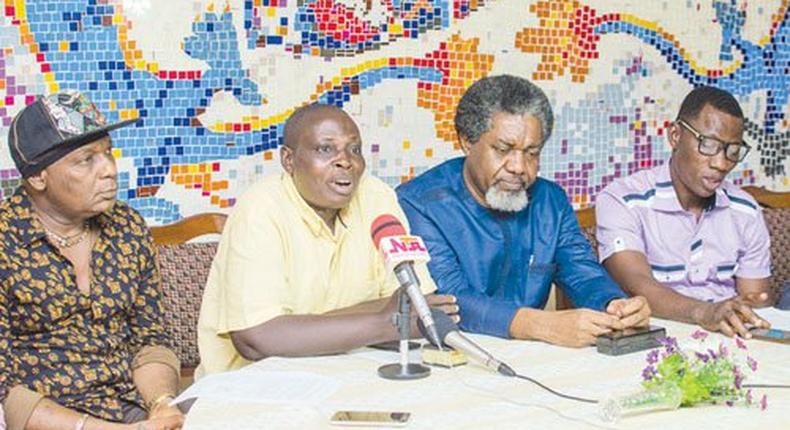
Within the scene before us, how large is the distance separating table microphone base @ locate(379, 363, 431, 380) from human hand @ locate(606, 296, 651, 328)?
2.02 feet

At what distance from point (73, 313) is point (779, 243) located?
3019 millimetres

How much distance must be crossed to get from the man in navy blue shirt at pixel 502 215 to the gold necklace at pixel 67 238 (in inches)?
39.6

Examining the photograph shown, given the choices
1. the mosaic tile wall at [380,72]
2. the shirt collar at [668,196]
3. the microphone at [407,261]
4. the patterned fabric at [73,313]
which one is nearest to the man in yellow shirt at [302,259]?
the patterned fabric at [73,313]

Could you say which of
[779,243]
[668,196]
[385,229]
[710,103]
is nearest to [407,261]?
[385,229]

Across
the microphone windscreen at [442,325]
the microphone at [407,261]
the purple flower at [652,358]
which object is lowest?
the microphone windscreen at [442,325]

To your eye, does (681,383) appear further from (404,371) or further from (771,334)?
(771,334)

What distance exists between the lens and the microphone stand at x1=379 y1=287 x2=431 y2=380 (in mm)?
2588

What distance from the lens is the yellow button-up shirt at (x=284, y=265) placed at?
9.84 ft

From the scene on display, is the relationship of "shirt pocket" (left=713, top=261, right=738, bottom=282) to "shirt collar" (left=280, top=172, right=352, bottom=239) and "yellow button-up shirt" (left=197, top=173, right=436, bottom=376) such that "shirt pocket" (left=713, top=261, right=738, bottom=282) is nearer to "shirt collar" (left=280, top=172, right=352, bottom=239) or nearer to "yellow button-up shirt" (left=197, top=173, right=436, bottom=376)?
"yellow button-up shirt" (left=197, top=173, right=436, bottom=376)

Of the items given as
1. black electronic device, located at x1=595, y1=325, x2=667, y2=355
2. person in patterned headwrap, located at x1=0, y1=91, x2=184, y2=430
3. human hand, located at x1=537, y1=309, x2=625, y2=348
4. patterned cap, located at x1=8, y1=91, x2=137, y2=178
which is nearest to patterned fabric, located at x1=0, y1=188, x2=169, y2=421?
person in patterned headwrap, located at x1=0, y1=91, x2=184, y2=430

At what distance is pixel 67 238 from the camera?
3.12 metres

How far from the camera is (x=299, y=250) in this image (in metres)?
3.17

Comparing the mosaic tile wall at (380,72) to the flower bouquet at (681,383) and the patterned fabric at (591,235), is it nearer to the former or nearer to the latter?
the patterned fabric at (591,235)

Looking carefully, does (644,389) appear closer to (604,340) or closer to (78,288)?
(604,340)
